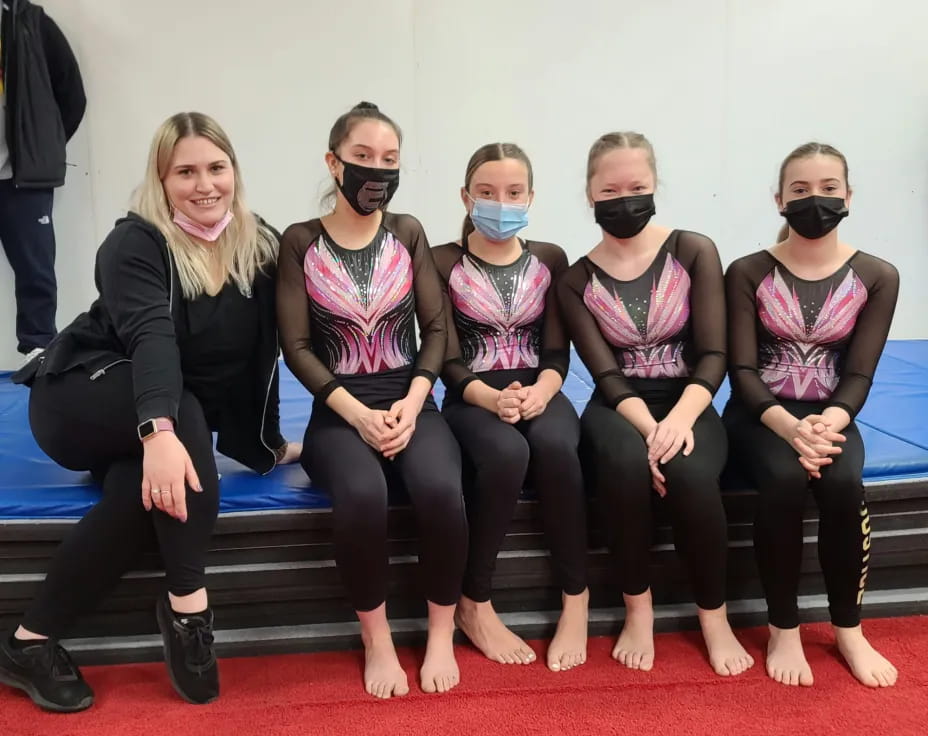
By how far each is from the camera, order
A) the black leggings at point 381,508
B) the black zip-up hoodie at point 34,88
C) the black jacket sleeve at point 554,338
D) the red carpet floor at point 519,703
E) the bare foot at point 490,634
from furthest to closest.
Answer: the black zip-up hoodie at point 34,88 < the black jacket sleeve at point 554,338 < the bare foot at point 490,634 < the black leggings at point 381,508 < the red carpet floor at point 519,703

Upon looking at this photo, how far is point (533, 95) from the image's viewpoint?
357 centimetres

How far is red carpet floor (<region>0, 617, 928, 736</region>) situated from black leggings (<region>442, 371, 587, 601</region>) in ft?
0.66

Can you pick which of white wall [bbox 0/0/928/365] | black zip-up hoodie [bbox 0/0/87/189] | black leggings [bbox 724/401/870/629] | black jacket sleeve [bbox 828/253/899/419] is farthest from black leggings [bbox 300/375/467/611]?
black zip-up hoodie [bbox 0/0/87/189]

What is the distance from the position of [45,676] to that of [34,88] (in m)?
2.46

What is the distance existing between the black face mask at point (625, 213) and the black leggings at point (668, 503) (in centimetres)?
46

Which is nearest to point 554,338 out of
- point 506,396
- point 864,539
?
point 506,396

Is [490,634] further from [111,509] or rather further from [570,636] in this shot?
[111,509]

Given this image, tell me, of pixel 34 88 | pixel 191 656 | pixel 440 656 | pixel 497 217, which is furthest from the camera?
pixel 34 88

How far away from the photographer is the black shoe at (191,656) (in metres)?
1.53

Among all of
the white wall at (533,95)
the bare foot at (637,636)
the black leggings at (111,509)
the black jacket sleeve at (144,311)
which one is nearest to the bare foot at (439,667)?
the bare foot at (637,636)

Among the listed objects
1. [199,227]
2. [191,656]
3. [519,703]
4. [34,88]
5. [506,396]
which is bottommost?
[519,703]

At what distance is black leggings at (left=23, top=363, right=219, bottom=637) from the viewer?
1.52 meters

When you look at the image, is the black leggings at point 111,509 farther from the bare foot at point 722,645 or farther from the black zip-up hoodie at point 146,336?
the bare foot at point 722,645

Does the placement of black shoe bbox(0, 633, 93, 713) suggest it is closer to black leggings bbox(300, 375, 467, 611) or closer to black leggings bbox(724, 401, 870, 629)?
black leggings bbox(300, 375, 467, 611)
